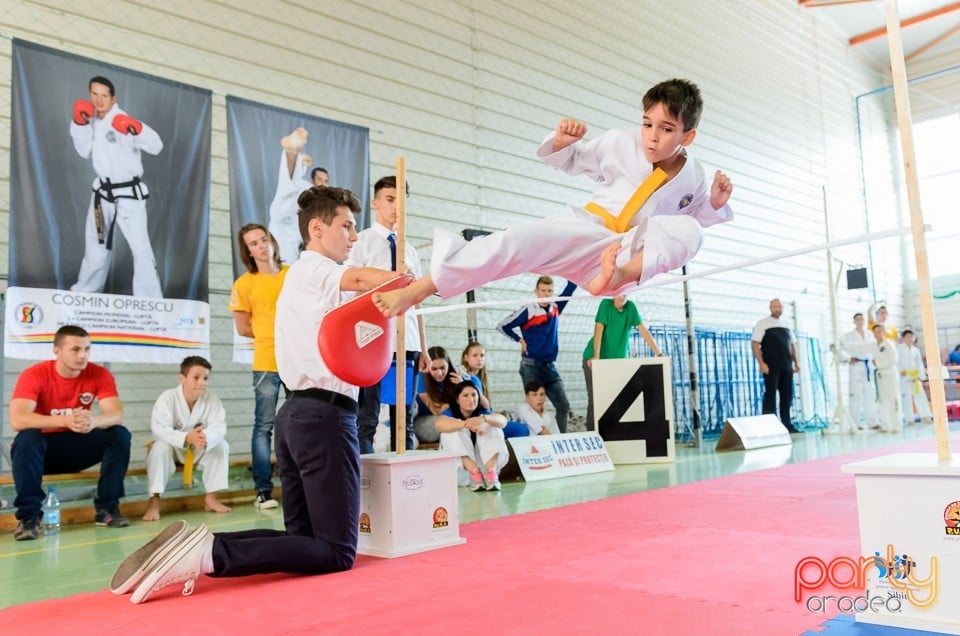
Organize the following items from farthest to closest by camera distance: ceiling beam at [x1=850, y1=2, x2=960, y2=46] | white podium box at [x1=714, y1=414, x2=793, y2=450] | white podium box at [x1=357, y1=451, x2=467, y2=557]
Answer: ceiling beam at [x1=850, y1=2, x2=960, y2=46] < white podium box at [x1=714, y1=414, x2=793, y2=450] < white podium box at [x1=357, y1=451, x2=467, y2=557]

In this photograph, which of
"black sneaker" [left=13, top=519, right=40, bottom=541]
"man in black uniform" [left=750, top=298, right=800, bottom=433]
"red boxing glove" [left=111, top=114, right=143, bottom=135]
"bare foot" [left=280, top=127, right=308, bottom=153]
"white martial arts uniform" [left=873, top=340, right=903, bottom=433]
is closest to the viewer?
"black sneaker" [left=13, top=519, right=40, bottom=541]

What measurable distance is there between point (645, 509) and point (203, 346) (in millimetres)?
3085

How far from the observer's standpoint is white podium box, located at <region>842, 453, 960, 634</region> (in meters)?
2.03

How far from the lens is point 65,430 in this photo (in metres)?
4.34

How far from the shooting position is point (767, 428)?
28.6 ft

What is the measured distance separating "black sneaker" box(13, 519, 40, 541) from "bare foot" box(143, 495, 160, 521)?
2.14 feet

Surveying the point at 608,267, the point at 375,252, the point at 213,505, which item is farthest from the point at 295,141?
the point at 608,267

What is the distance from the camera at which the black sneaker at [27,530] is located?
4.00 m

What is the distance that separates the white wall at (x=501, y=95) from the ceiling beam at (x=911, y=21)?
127cm

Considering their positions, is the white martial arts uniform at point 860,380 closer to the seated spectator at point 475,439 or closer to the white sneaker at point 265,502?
the seated spectator at point 475,439

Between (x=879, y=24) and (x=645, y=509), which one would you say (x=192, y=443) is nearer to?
(x=645, y=509)

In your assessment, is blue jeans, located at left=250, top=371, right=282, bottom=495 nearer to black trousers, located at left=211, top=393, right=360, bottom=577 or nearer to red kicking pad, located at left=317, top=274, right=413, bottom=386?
black trousers, located at left=211, top=393, right=360, bottom=577

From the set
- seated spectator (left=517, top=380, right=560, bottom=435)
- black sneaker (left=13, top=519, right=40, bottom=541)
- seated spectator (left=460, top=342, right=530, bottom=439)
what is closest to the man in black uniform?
seated spectator (left=517, top=380, right=560, bottom=435)

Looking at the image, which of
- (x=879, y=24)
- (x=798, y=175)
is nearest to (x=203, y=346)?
(x=798, y=175)
